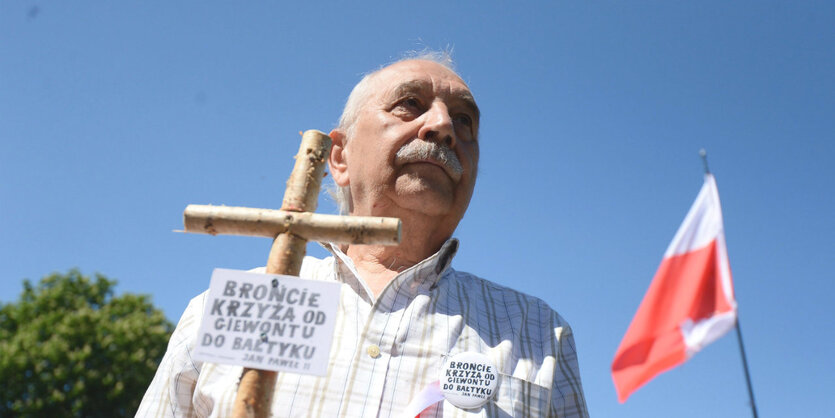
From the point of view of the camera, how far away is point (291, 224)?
1.58 metres

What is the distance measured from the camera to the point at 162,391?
2.23 meters

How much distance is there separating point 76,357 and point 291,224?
16351 mm

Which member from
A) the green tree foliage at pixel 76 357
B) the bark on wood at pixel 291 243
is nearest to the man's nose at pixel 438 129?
A: the bark on wood at pixel 291 243

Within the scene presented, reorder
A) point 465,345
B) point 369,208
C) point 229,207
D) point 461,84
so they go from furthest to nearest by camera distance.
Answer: point 461,84
point 369,208
point 465,345
point 229,207

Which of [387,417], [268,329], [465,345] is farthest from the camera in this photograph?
[465,345]

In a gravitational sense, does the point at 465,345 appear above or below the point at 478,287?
below

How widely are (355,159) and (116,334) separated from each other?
51.1ft

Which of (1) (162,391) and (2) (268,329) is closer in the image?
(2) (268,329)

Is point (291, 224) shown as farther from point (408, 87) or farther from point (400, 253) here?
point (408, 87)

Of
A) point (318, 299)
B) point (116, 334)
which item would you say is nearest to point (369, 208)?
point (318, 299)

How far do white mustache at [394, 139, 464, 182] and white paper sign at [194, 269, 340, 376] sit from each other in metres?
1.27

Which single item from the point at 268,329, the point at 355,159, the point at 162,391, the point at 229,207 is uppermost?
the point at 355,159

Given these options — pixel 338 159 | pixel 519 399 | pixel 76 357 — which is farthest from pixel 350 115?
pixel 76 357

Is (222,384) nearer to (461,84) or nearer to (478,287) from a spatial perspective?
(478,287)
